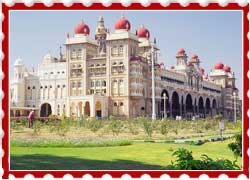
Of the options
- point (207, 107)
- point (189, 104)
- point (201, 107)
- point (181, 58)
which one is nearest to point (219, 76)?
point (207, 107)

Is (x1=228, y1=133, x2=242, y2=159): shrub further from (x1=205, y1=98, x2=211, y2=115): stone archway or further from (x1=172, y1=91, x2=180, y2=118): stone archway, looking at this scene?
(x1=205, y1=98, x2=211, y2=115): stone archway

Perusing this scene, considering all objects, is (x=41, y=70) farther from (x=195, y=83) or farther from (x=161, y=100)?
(x=195, y=83)

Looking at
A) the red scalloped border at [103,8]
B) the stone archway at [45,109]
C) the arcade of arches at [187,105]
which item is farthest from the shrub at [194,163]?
the arcade of arches at [187,105]

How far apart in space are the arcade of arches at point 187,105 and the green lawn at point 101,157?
26913 millimetres

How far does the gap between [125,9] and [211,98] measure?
4531 centimetres

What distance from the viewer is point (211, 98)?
53406mm

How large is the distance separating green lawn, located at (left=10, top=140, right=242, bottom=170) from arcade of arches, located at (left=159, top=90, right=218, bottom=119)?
26.9 meters

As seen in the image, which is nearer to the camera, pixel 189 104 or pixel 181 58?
pixel 181 58

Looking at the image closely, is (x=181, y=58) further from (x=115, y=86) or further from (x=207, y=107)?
(x=115, y=86)

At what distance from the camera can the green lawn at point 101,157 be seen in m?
9.58

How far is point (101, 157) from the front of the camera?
425 inches

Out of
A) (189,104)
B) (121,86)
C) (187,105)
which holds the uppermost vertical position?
(121,86)

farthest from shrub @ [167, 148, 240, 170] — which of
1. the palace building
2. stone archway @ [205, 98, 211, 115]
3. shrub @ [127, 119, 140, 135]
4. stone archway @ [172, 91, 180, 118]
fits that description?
stone archway @ [205, 98, 211, 115]

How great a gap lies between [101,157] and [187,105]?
38.3 meters
